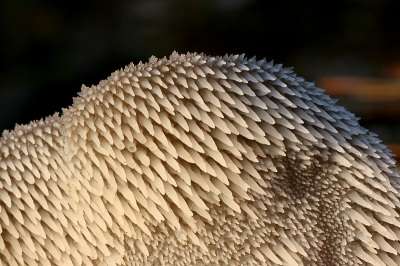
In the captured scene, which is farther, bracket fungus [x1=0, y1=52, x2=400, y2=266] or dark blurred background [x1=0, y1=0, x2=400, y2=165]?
dark blurred background [x1=0, y1=0, x2=400, y2=165]

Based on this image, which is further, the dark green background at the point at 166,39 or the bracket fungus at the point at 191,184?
the dark green background at the point at 166,39

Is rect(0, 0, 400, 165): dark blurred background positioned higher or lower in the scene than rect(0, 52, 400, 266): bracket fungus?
higher

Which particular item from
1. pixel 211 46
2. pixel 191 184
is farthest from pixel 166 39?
pixel 191 184

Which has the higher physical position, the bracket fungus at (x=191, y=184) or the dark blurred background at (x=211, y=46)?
the dark blurred background at (x=211, y=46)

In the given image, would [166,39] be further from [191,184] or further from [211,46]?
[191,184]

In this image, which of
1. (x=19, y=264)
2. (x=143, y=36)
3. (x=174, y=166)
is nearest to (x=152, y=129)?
(x=174, y=166)

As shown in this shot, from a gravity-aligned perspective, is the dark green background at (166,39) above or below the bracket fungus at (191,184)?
above

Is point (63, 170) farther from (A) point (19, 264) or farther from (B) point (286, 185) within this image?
(B) point (286, 185)

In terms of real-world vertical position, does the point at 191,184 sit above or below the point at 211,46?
below

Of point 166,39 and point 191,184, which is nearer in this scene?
point 191,184

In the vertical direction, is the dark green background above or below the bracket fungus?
above
